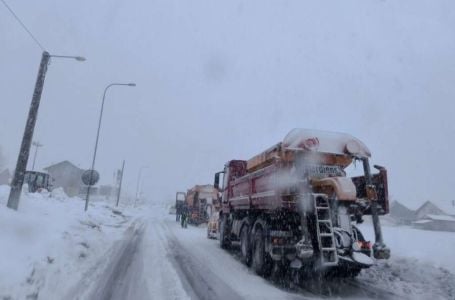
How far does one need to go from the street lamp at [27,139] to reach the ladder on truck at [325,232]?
8.38m

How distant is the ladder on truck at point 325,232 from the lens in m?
7.47

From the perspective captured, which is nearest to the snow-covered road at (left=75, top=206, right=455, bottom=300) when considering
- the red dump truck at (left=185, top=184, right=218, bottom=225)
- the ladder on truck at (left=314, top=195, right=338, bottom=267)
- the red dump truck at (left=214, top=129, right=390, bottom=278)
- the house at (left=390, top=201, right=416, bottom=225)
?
the red dump truck at (left=214, top=129, right=390, bottom=278)

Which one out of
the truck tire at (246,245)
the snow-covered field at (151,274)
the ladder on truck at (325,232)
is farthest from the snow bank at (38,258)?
the ladder on truck at (325,232)

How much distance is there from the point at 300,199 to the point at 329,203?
2.06 feet

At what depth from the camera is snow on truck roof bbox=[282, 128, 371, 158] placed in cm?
888

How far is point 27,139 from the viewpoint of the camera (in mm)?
11539

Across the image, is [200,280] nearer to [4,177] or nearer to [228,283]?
[228,283]

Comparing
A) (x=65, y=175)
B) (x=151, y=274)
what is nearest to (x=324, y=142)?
(x=151, y=274)

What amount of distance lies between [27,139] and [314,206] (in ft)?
28.7

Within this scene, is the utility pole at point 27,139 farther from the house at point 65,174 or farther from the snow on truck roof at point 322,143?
the house at point 65,174

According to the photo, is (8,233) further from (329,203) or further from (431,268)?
(431,268)

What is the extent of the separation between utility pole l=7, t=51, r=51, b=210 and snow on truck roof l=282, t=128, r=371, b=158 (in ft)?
25.3

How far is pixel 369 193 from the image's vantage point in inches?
327

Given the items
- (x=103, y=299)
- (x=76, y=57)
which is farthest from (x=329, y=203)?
(x=76, y=57)
